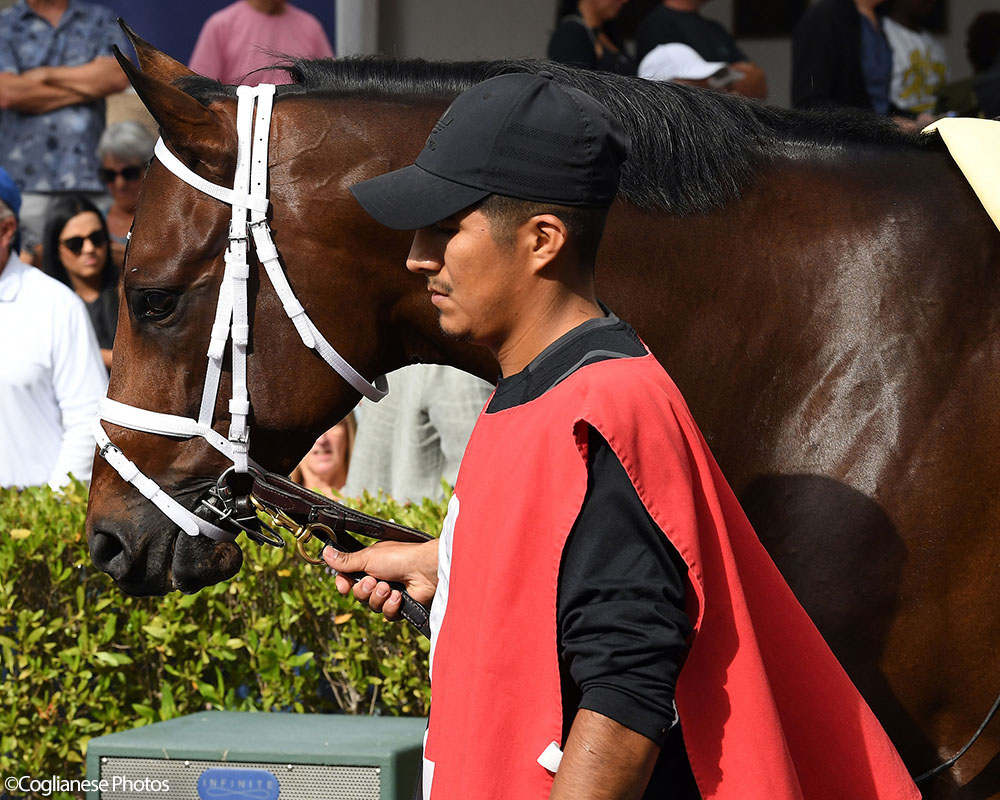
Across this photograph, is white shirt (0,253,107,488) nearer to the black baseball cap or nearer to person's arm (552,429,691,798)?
the black baseball cap

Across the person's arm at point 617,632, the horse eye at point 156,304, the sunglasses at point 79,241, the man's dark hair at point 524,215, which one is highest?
the sunglasses at point 79,241

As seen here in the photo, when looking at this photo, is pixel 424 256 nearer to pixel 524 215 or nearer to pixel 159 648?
pixel 524 215

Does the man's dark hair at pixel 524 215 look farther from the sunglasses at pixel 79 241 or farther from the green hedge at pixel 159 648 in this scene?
the sunglasses at pixel 79 241

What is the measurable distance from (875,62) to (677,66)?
57.4 inches

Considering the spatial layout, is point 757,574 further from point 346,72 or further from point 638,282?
point 346,72

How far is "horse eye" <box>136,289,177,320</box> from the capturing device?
93.3 inches

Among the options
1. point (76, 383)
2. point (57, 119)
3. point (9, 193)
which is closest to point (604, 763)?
point (76, 383)

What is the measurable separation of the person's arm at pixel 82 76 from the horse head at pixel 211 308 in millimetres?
4623

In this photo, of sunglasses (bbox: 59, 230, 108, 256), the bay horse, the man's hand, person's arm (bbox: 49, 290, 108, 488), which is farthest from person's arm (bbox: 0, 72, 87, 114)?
the man's hand

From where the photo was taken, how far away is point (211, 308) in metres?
2.37

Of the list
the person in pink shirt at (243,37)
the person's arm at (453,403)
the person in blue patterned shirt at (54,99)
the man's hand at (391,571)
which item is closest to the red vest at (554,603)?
the man's hand at (391,571)

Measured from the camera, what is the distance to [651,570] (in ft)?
4.56

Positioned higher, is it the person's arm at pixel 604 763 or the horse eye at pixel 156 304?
the horse eye at pixel 156 304

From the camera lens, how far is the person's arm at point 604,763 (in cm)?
135
